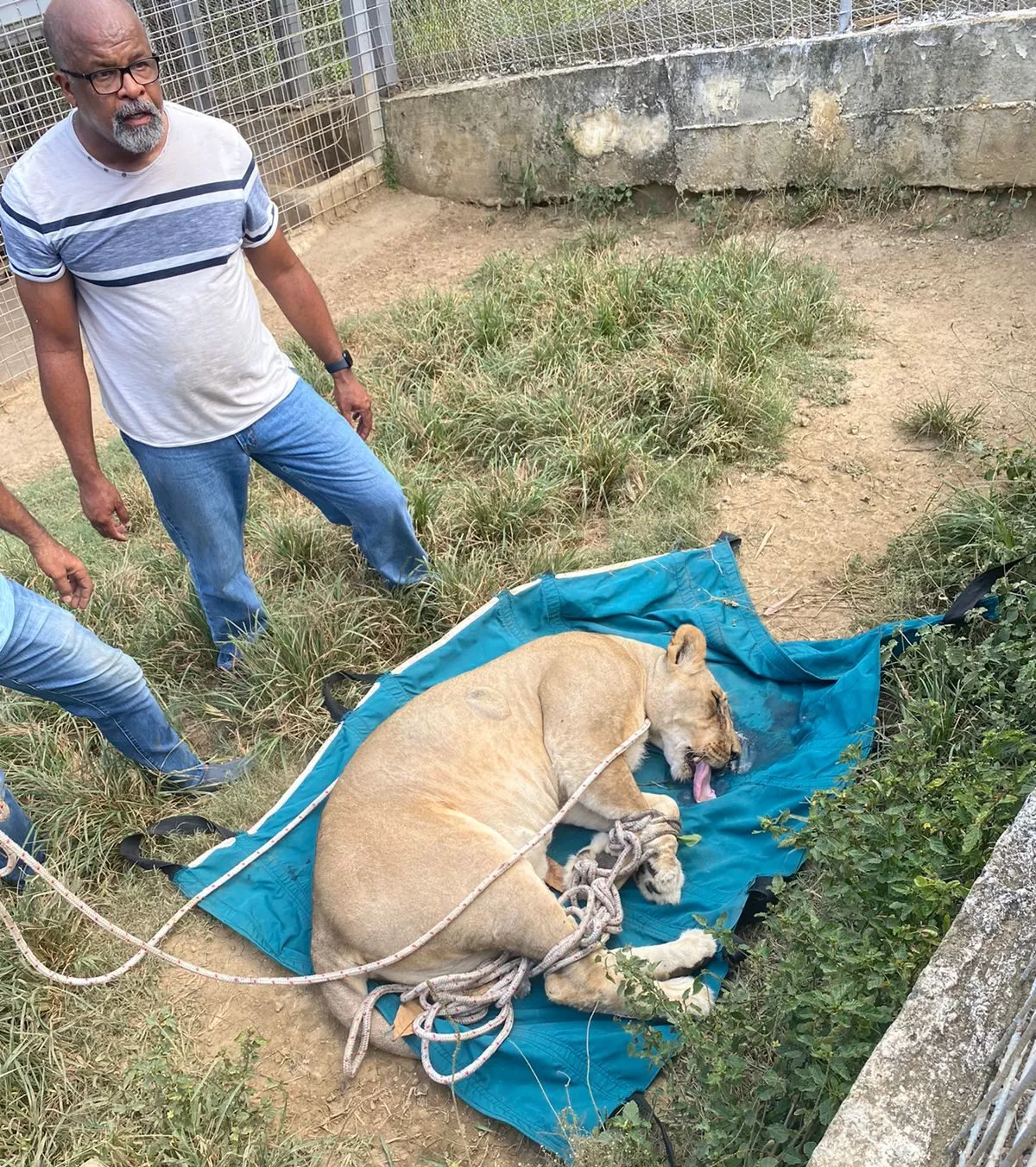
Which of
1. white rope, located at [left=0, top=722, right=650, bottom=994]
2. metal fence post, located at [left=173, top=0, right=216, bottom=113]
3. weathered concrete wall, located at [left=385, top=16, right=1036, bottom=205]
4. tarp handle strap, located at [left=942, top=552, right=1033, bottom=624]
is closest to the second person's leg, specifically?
white rope, located at [left=0, top=722, right=650, bottom=994]

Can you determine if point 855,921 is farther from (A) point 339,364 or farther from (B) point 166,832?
(A) point 339,364

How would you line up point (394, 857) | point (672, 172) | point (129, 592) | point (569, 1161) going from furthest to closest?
point (672, 172), point (129, 592), point (394, 857), point (569, 1161)

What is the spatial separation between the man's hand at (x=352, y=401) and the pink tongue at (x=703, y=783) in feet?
6.83

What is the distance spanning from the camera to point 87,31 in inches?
135

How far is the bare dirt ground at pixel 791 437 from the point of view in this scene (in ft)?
10.5

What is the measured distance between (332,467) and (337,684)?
96cm

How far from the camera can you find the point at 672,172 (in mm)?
7672

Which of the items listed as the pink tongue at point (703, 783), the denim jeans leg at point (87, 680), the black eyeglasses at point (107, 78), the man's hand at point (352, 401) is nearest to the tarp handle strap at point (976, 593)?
the pink tongue at point (703, 783)

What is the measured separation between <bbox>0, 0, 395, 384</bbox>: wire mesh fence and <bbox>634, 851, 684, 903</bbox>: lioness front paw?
6713 mm

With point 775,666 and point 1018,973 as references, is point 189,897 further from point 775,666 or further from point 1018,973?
point 1018,973

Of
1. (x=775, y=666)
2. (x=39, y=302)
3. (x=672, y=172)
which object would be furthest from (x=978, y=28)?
(x=39, y=302)

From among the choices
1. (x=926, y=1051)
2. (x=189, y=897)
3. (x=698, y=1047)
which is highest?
(x=926, y=1051)

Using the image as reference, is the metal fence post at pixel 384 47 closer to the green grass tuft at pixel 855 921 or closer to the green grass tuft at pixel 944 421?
the green grass tuft at pixel 944 421

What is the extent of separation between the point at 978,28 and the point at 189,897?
6477 millimetres
